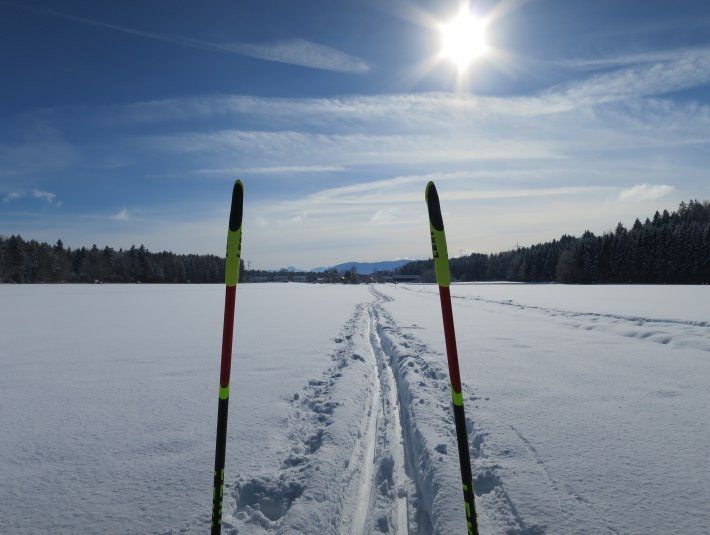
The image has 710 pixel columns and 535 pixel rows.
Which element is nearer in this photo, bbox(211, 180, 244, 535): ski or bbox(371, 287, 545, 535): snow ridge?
bbox(211, 180, 244, 535): ski

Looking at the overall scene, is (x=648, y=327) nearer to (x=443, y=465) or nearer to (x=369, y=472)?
(x=443, y=465)

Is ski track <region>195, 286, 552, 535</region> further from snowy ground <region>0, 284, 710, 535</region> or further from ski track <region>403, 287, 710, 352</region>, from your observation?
ski track <region>403, 287, 710, 352</region>

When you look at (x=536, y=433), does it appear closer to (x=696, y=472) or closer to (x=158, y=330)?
(x=696, y=472)

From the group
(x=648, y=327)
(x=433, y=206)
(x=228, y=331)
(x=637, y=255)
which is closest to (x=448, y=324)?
(x=433, y=206)

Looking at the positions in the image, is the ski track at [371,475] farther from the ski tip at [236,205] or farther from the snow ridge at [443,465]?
the ski tip at [236,205]

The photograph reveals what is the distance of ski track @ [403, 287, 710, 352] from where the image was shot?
10774 millimetres

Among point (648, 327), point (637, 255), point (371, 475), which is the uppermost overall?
point (637, 255)

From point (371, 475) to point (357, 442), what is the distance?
2.42 feet

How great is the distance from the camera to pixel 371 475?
3875 mm

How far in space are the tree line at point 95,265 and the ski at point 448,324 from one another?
334 ft

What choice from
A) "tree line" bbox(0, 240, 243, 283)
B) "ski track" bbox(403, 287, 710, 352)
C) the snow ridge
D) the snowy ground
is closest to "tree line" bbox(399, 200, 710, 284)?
"ski track" bbox(403, 287, 710, 352)

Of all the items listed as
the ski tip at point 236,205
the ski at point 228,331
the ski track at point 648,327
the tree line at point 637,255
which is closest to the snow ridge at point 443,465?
the ski at point 228,331

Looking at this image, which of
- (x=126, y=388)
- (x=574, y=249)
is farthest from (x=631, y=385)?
(x=574, y=249)

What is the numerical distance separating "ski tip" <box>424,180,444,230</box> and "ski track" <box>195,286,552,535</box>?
2256 millimetres
